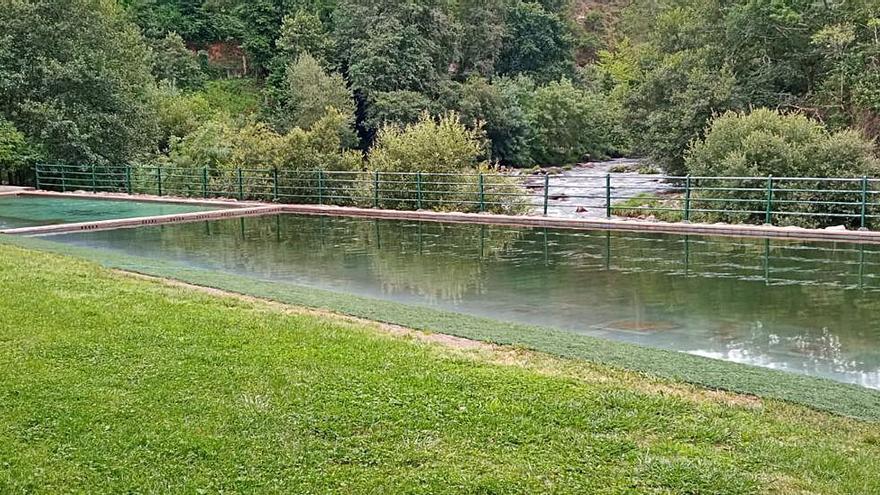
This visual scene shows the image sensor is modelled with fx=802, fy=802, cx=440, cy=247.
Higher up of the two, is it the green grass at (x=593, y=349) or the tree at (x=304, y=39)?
the tree at (x=304, y=39)

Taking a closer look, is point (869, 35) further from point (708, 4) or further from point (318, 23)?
point (318, 23)

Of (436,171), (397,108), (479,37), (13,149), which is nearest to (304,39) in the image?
(397,108)

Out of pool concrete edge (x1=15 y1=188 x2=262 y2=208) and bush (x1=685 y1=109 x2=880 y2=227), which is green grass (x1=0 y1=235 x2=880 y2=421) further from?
bush (x1=685 y1=109 x2=880 y2=227)

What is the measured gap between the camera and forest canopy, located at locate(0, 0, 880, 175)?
95.9 feet

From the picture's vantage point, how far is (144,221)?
60.4ft

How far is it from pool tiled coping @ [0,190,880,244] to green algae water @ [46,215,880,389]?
54 centimetres

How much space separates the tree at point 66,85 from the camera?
29203mm

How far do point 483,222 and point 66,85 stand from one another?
65.9 feet

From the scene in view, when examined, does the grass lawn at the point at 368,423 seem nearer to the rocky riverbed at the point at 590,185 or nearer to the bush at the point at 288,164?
the bush at the point at 288,164

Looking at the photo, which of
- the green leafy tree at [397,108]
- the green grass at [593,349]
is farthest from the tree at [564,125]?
the green grass at [593,349]

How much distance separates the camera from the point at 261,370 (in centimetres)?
555

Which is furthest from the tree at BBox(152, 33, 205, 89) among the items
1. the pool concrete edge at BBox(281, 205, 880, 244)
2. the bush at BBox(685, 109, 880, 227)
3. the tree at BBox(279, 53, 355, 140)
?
the bush at BBox(685, 109, 880, 227)

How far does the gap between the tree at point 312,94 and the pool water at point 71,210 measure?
72.0 ft

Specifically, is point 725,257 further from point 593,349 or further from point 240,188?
point 240,188
